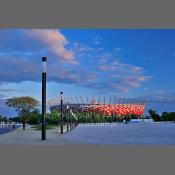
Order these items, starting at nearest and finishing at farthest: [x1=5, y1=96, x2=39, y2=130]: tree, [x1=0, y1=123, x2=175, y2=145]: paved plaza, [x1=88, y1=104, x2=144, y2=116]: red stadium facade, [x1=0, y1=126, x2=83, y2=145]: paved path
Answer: [x1=0, y1=126, x2=83, y2=145]: paved path → [x1=0, y1=123, x2=175, y2=145]: paved plaza → [x1=5, y1=96, x2=39, y2=130]: tree → [x1=88, y1=104, x2=144, y2=116]: red stadium facade

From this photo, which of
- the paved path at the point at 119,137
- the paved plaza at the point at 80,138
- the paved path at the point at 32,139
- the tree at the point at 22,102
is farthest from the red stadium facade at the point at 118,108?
the tree at the point at 22,102

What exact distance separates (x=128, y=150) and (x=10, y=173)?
170 inches

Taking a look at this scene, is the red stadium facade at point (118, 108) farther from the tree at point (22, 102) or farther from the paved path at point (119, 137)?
the tree at point (22, 102)

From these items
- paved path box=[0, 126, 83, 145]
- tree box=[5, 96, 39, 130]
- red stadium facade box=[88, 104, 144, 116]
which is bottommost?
paved path box=[0, 126, 83, 145]

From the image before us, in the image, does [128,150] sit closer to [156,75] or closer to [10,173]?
[10,173]

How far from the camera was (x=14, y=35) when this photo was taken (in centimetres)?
1480

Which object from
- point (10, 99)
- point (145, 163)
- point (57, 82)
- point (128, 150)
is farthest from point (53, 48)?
point (145, 163)

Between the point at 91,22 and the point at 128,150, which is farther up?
the point at 91,22

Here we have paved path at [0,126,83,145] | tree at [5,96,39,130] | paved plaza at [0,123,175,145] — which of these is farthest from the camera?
tree at [5,96,39,130]

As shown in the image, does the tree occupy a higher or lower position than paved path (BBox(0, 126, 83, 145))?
Result: higher

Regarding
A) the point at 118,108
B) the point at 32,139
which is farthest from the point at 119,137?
the point at 118,108

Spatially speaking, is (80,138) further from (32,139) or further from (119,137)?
(32,139)

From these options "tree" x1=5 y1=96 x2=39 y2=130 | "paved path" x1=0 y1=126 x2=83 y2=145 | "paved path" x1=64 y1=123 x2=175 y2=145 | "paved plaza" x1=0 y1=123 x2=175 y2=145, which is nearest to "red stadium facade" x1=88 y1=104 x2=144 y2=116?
"paved path" x1=64 y1=123 x2=175 y2=145

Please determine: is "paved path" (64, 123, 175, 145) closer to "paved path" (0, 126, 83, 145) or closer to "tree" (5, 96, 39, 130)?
"paved path" (0, 126, 83, 145)
